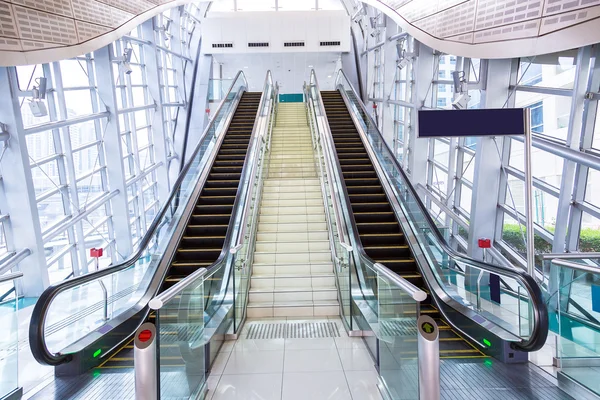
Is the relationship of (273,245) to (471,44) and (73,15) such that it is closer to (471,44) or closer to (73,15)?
(471,44)

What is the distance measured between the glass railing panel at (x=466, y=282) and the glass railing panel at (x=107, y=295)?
422 centimetres

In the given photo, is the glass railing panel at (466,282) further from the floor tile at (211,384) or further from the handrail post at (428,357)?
the floor tile at (211,384)

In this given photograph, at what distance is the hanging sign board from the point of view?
591 centimetres

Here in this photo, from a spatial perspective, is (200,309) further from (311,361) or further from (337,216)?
(337,216)

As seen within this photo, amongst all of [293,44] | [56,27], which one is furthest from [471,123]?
[293,44]

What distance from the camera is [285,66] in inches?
1086

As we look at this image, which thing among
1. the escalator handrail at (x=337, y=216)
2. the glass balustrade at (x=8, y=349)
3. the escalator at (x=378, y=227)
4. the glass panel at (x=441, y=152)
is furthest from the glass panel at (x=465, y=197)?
the glass balustrade at (x=8, y=349)

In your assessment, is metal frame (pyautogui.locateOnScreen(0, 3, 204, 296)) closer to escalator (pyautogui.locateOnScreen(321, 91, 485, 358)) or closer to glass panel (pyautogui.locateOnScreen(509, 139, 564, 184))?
escalator (pyautogui.locateOnScreen(321, 91, 485, 358))

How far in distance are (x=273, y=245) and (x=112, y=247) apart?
6.99m

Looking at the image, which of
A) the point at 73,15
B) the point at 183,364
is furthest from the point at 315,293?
the point at 73,15

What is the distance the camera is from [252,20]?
24188 mm

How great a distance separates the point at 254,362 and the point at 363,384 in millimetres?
1336

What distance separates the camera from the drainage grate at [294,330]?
669 cm

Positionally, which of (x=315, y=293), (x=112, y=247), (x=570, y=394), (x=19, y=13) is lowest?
(x=112, y=247)
